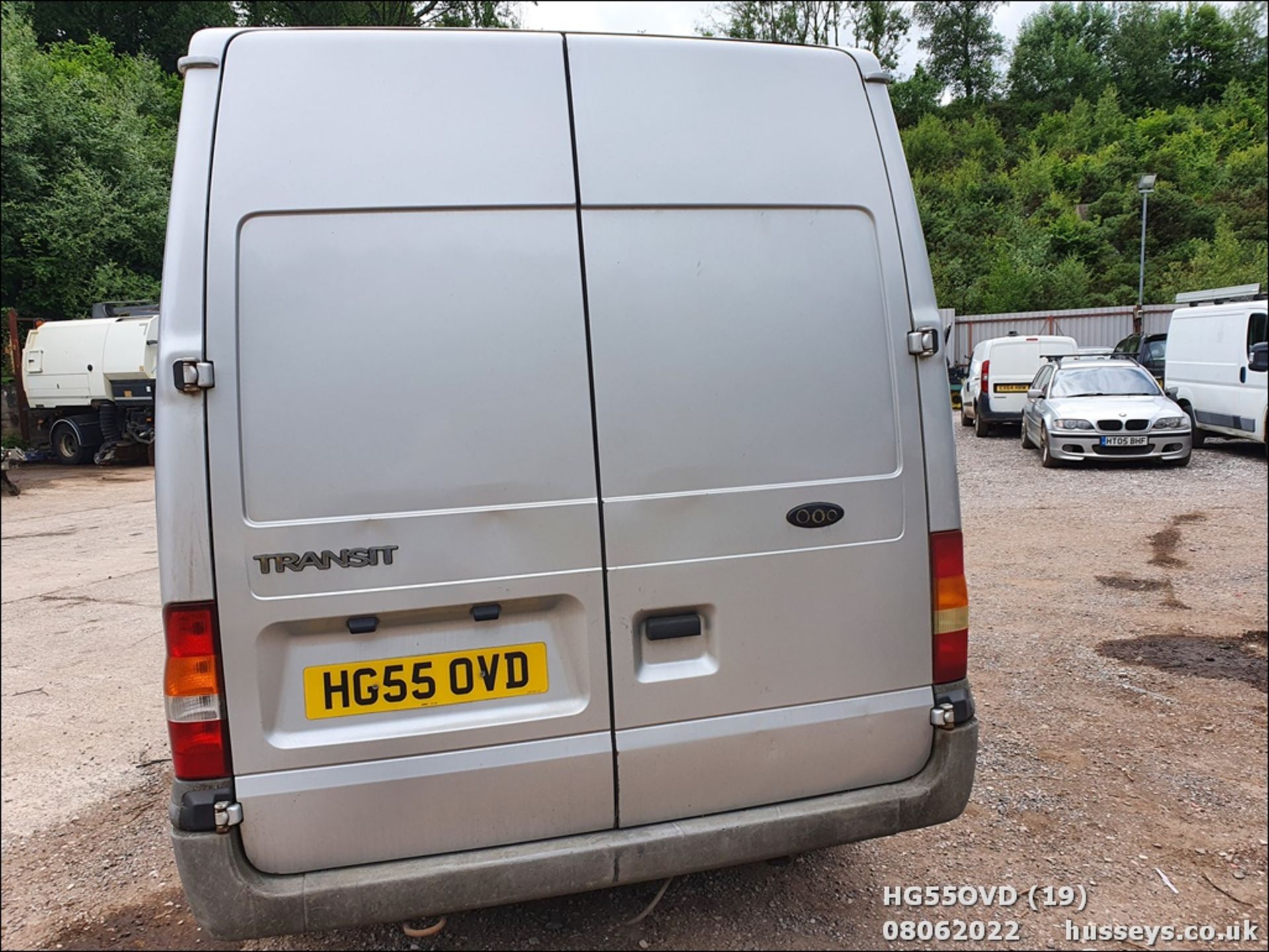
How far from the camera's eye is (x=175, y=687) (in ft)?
7.26

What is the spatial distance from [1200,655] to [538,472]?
4791 mm

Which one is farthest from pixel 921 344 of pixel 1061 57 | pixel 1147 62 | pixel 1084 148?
pixel 1147 62

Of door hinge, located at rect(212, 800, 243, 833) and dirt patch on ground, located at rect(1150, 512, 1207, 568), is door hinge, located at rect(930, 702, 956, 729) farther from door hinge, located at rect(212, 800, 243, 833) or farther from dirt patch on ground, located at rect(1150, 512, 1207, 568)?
dirt patch on ground, located at rect(1150, 512, 1207, 568)

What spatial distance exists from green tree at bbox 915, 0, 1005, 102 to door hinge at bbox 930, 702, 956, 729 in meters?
53.5

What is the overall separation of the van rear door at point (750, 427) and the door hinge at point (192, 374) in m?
0.91

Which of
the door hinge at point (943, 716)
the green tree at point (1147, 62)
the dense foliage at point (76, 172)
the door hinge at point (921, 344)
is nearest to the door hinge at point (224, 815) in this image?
the door hinge at point (943, 716)

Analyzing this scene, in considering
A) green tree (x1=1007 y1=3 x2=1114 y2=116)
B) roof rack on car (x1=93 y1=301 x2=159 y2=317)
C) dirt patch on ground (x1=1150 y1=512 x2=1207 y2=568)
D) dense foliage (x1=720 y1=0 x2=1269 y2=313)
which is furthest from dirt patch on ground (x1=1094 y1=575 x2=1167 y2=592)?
green tree (x1=1007 y1=3 x2=1114 y2=116)

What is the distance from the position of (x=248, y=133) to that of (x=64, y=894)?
9.07ft

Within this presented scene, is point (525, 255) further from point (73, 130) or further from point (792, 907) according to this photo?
point (73, 130)

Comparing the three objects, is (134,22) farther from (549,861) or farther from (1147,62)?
(1147,62)

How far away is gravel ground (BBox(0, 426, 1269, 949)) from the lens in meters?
2.98

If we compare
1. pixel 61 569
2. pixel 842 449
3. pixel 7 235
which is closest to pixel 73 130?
pixel 7 235

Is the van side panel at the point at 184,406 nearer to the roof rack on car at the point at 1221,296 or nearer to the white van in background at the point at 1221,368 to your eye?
the white van in background at the point at 1221,368

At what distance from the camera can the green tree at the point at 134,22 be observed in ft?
88.0
